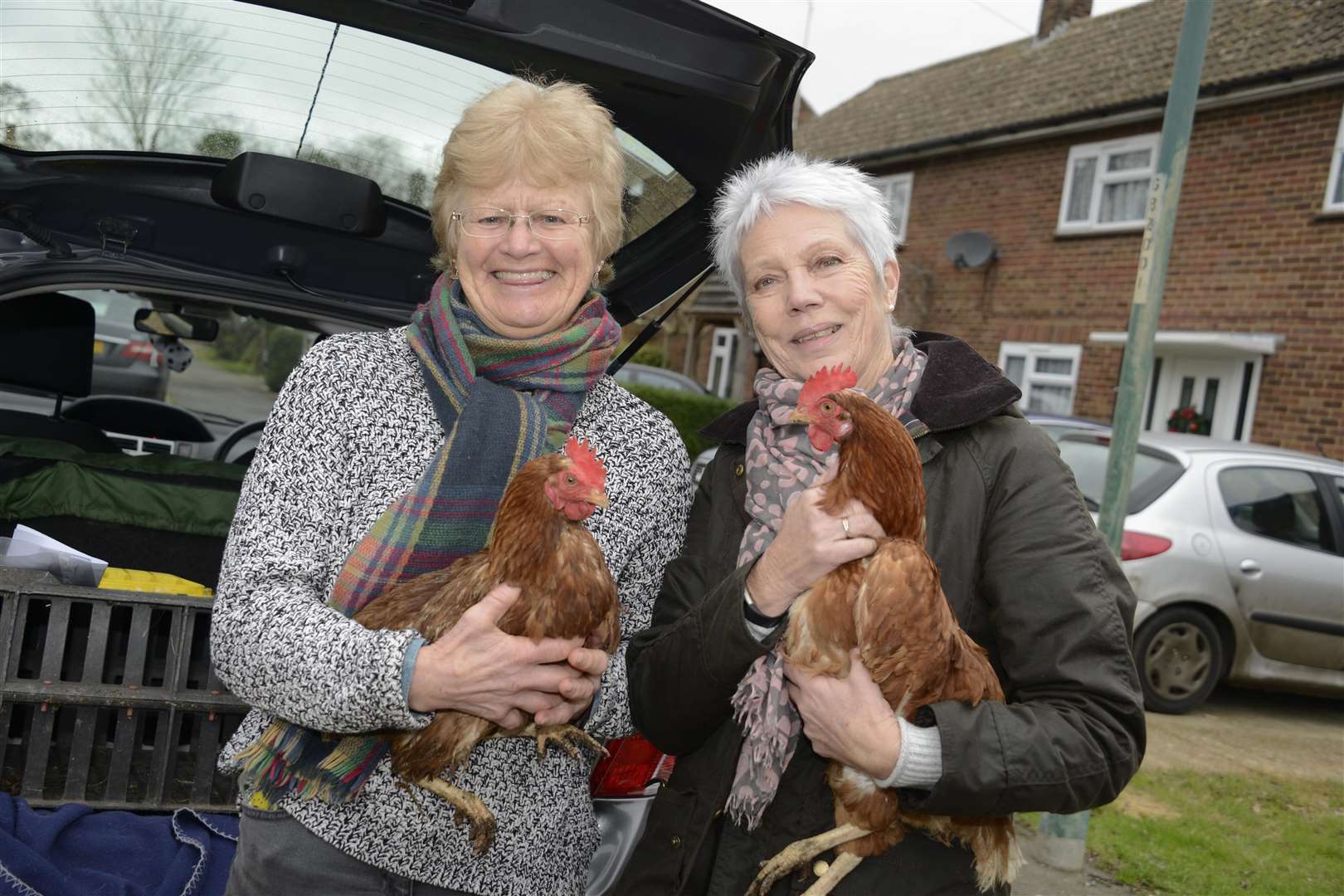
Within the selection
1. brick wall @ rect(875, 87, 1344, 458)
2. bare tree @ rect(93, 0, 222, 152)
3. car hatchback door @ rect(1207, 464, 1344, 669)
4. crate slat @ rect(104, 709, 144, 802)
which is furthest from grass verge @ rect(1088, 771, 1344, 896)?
brick wall @ rect(875, 87, 1344, 458)

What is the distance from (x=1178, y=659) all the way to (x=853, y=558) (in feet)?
20.3

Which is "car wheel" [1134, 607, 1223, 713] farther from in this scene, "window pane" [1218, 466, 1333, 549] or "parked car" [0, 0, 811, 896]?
"parked car" [0, 0, 811, 896]

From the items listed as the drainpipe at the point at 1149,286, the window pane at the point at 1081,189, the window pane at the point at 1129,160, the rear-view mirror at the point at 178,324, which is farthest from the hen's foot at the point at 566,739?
the window pane at the point at 1081,189

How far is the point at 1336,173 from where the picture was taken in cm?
1093

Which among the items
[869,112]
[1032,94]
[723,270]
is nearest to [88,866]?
[723,270]

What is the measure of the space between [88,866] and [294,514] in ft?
4.24

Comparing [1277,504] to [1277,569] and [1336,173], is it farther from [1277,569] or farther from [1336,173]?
[1336,173]

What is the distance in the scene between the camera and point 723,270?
233 centimetres

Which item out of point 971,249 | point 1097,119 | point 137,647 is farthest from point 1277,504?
point 971,249

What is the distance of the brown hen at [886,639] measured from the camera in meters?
1.70

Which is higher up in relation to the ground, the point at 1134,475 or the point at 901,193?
the point at 901,193

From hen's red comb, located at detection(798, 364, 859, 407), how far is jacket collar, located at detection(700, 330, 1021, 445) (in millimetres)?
146

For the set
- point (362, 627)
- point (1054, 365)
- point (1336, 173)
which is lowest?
point (362, 627)

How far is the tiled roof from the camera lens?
11.9 m
